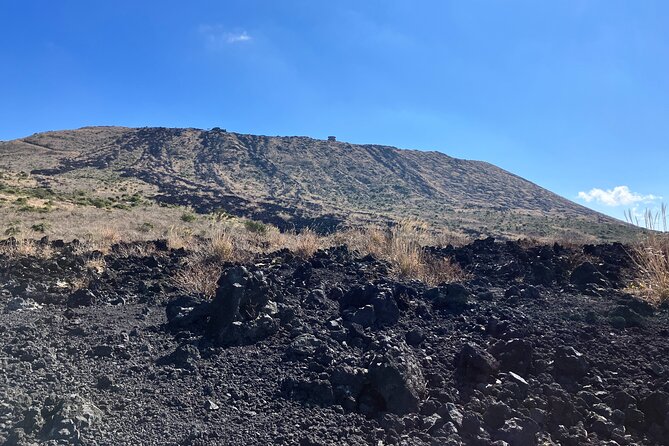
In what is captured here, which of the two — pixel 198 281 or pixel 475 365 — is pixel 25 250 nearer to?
pixel 198 281

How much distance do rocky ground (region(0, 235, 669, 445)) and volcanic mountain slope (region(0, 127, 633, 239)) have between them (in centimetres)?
2410

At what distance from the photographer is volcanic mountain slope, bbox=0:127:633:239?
3750cm

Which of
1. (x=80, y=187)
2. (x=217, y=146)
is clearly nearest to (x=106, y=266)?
(x=80, y=187)

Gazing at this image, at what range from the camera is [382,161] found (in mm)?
72375

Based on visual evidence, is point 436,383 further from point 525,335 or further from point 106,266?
point 106,266

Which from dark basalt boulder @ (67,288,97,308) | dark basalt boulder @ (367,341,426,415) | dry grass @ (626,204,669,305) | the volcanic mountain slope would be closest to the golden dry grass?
dry grass @ (626,204,669,305)

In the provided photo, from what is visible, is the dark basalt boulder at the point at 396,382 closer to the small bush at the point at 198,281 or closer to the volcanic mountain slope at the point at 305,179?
the small bush at the point at 198,281

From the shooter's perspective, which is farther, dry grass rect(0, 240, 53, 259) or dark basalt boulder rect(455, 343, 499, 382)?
dry grass rect(0, 240, 53, 259)

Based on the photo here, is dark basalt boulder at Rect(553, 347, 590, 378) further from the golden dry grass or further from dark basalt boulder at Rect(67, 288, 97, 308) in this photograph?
dark basalt boulder at Rect(67, 288, 97, 308)

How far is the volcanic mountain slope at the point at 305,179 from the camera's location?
37.5 meters

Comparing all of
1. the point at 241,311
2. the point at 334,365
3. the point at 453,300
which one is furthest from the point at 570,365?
the point at 241,311

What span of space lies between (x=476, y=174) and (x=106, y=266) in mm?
68347

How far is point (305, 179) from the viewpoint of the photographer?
2279 inches

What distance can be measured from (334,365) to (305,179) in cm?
5437
